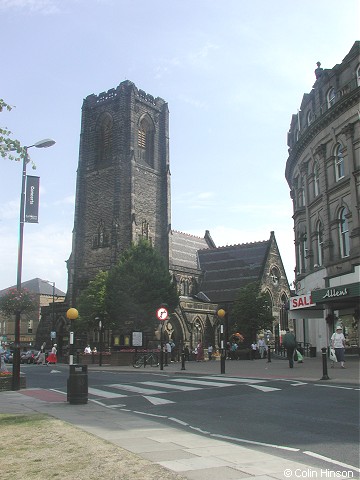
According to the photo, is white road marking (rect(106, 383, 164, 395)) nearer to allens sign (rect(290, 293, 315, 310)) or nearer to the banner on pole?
the banner on pole

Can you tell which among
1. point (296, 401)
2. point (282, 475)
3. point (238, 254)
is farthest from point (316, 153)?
point (238, 254)

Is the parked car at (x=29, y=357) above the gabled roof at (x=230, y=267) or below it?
below

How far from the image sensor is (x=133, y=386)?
17.1m

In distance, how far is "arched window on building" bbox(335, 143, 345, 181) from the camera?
92.4ft

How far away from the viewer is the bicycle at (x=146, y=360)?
31.6 metres

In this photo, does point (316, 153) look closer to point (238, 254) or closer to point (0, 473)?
point (0, 473)

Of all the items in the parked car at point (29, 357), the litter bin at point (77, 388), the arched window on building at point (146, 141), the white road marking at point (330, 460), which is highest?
the arched window on building at point (146, 141)

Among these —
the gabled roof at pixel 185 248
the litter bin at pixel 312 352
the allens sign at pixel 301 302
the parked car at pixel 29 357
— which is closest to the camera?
the allens sign at pixel 301 302

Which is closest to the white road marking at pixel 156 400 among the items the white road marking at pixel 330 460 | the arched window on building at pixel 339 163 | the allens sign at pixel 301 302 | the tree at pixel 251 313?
the white road marking at pixel 330 460

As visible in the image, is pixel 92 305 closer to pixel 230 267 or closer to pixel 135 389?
pixel 230 267

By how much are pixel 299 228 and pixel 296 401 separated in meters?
24.6

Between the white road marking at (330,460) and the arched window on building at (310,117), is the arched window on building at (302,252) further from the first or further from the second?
the white road marking at (330,460)

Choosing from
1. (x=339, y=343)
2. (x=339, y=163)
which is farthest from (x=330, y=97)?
(x=339, y=343)

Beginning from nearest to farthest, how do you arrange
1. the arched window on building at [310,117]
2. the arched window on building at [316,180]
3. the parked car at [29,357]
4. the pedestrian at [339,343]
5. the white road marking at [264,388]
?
the white road marking at [264,388], the pedestrian at [339,343], the arched window on building at [316,180], the arched window on building at [310,117], the parked car at [29,357]
